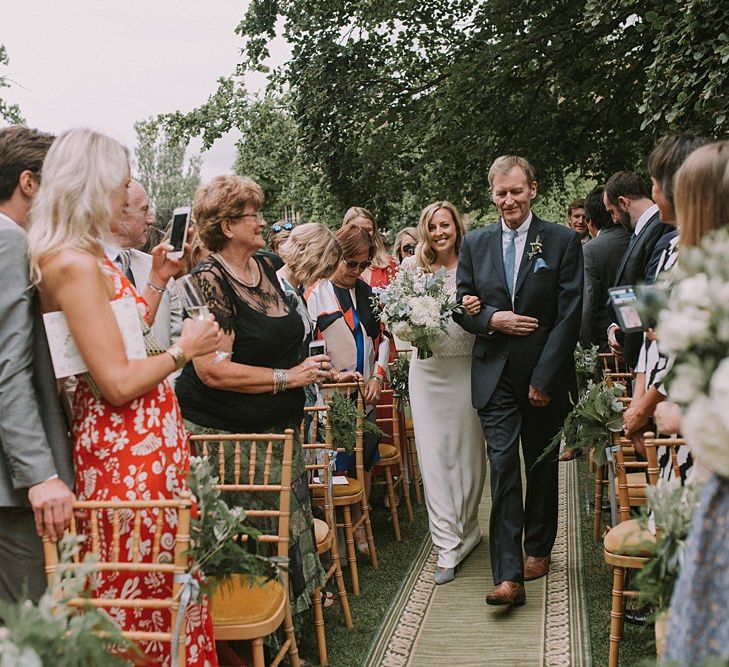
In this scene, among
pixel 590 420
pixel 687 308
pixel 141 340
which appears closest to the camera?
pixel 687 308

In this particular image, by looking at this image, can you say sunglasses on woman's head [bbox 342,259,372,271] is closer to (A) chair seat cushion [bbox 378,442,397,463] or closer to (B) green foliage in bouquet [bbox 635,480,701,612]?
(A) chair seat cushion [bbox 378,442,397,463]

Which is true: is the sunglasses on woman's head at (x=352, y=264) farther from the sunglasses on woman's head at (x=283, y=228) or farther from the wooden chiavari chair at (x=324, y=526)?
the sunglasses on woman's head at (x=283, y=228)

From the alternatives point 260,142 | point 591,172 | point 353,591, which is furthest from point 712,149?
point 260,142

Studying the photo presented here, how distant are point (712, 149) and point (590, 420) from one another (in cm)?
219

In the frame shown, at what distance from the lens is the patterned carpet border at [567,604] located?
420cm

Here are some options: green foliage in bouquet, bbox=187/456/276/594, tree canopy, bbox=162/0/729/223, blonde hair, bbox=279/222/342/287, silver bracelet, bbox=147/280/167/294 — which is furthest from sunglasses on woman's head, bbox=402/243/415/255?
green foliage in bouquet, bbox=187/456/276/594

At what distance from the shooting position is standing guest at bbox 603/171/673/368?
4859mm

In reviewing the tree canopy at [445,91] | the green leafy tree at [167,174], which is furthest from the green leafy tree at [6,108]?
the green leafy tree at [167,174]

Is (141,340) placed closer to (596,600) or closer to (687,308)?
(687,308)

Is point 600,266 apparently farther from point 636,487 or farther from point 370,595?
point 370,595

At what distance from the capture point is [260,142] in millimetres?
11891

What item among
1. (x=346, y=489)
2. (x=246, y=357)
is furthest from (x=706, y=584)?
(x=346, y=489)

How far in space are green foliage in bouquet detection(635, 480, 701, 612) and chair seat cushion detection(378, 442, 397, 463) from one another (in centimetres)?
398

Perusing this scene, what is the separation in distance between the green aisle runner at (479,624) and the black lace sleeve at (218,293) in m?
1.83
